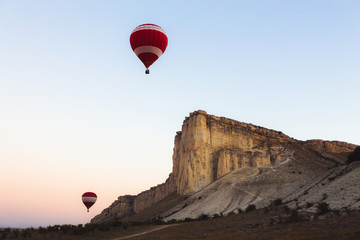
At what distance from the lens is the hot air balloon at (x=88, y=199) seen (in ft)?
154

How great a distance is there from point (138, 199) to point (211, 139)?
5059cm

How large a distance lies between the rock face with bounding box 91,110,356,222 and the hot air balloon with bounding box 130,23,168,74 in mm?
46204

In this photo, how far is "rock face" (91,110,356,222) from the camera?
79938mm

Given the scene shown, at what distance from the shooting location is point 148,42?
2714 centimetres

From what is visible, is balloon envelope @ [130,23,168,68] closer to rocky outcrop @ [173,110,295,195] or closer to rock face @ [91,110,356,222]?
rock face @ [91,110,356,222]

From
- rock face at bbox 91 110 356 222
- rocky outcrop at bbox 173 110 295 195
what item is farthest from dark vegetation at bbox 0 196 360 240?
rocky outcrop at bbox 173 110 295 195

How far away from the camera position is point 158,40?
2745cm

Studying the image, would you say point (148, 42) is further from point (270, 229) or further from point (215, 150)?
point (215, 150)

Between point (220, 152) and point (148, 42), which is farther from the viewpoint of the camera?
point (220, 152)

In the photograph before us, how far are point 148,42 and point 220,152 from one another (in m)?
60.2

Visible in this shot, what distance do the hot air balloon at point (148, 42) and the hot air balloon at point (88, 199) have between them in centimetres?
2742

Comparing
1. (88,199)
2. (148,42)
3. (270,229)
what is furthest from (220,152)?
(270,229)

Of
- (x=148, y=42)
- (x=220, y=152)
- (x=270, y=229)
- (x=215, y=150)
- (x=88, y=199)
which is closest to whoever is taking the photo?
(x=270, y=229)

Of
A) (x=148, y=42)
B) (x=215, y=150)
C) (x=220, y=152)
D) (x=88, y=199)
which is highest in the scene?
(x=215, y=150)
